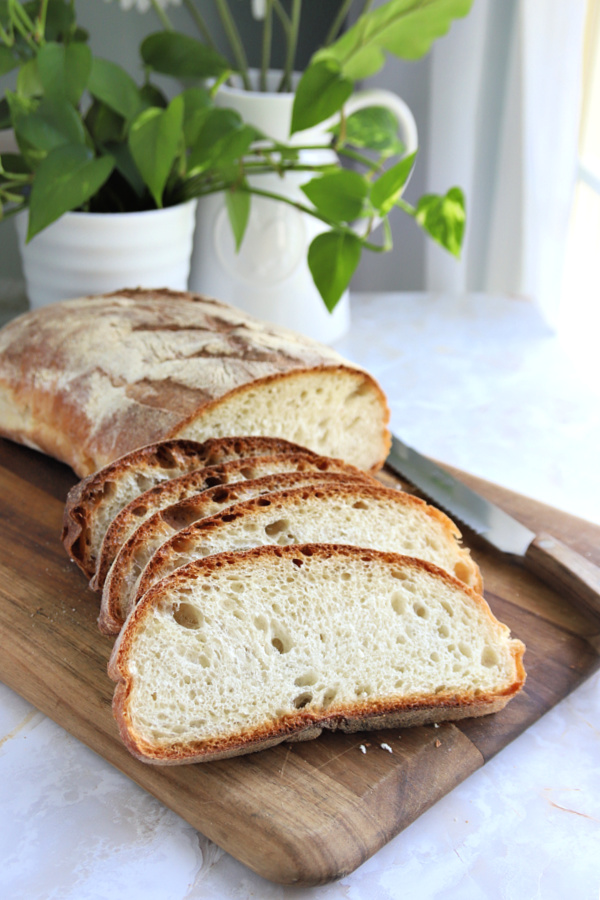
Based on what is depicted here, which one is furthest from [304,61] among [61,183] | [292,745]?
[292,745]

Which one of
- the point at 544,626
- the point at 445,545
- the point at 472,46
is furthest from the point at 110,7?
the point at 544,626

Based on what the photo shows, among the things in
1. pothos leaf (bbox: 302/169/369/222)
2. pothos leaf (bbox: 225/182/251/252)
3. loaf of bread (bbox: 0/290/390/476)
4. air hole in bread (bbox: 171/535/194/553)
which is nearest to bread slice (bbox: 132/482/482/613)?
air hole in bread (bbox: 171/535/194/553)

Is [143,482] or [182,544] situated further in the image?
[143,482]

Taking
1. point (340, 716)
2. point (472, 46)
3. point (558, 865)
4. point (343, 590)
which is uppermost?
point (472, 46)

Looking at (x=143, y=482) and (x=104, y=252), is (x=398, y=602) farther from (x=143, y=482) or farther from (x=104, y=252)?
(x=104, y=252)

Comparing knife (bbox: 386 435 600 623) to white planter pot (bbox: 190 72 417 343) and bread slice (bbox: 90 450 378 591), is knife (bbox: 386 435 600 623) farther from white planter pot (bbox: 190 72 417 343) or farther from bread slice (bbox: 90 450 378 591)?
white planter pot (bbox: 190 72 417 343)

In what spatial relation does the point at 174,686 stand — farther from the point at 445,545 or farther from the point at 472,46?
the point at 472,46

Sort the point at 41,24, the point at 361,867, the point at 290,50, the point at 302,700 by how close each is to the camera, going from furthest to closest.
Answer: the point at 290,50 < the point at 41,24 < the point at 302,700 < the point at 361,867
